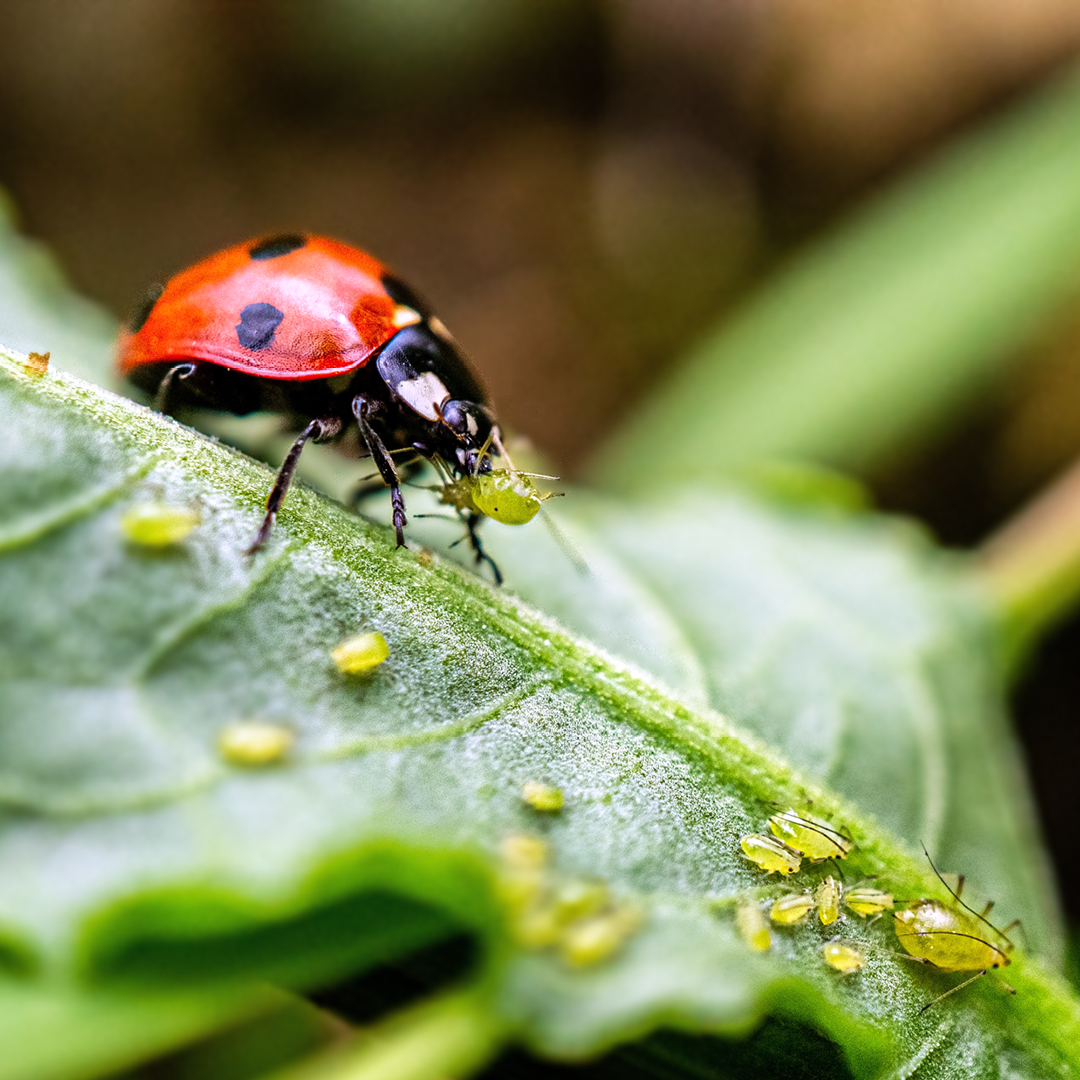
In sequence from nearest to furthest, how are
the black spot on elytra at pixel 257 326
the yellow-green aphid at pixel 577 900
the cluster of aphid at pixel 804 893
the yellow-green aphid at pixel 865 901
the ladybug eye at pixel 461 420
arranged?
the yellow-green aphid at pixel 577 900, the cluster of aphid at pixel 804 893, the yellow-green aphid at pixel 865 901, the black spot on elytra at pixel 257 326, the ladybug eye at pixel 461 420

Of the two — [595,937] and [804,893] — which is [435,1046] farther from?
[804,893]

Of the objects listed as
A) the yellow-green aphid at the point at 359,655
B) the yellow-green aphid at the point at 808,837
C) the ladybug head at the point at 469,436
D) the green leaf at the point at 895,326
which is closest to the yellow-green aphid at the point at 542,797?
the yellow-green aphid at the point at 359,655

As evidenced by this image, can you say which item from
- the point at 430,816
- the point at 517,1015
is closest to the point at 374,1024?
the point at 430,816

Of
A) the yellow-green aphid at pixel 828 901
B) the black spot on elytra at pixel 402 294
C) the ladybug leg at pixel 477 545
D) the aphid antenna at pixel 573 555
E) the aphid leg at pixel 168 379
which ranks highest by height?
the black spot on elytra at pixel 402 294

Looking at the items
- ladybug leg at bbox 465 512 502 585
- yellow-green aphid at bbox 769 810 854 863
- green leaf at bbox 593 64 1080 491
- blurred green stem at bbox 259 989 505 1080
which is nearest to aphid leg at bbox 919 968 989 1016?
yellow-green aphid at bbox 769 810 854 863

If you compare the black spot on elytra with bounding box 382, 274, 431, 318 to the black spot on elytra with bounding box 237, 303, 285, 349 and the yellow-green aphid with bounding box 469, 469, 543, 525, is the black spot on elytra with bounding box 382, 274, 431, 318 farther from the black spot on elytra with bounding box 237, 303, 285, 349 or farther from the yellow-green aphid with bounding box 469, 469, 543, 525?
the yellow-green aphid with bounding box 469, 469, 543, 525

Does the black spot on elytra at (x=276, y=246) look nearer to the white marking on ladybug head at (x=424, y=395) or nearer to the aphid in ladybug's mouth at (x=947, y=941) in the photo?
the white marking on ladybug head at (x=424, y=395)

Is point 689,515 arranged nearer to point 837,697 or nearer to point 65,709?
point 837,697
